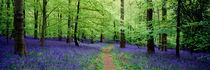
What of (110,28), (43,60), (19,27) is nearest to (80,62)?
(43,60)

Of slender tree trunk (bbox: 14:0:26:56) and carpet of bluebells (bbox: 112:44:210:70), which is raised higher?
slender tree trunk (bbox: 14:0:26:56)

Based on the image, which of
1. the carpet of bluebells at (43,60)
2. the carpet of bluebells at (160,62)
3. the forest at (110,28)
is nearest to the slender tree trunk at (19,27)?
the forest at (110,28)

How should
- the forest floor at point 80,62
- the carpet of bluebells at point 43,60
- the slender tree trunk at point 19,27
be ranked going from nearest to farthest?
the carpet of bluebells at point 43,60 < the forest floor at point 80,62 < the slender tree trunk at point 19,27

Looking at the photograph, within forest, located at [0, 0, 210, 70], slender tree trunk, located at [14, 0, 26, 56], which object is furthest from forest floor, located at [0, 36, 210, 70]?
slender tree trunk, located at [14, 0, 26, 56]

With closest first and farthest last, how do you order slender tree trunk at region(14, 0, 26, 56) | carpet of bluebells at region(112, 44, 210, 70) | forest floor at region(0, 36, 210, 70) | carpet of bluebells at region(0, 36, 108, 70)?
carpet of bluebells at region(0, 36, 108, 70), forest floor at region(0, 36, 210, 70), carpet of bluebells at region(112, 44, 210, 70), slender tree trunk at region(14, 0, 26, 56)

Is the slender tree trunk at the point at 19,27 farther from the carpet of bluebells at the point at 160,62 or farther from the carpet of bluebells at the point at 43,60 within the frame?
the carpet of bluebells at the point at 160,62

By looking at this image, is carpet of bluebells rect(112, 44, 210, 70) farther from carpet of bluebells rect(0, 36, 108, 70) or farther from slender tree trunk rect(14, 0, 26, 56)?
slender tree trunk rect(14, 0, 26, 56)

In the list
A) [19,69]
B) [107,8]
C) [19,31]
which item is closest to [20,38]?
[19,31]

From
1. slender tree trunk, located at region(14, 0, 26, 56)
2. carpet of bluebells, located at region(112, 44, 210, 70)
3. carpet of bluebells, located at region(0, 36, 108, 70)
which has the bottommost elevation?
carpet of bluebells, located at region(112, 44, 210, 70)

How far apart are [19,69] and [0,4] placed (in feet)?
55.9

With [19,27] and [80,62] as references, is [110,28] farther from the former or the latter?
[19,27]

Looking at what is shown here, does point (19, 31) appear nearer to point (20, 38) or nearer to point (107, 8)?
point (20, 38)

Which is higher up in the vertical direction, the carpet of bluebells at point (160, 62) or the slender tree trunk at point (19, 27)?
the slender tree trunk at point (19, 27)

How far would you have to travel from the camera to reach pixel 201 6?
33.5ft
